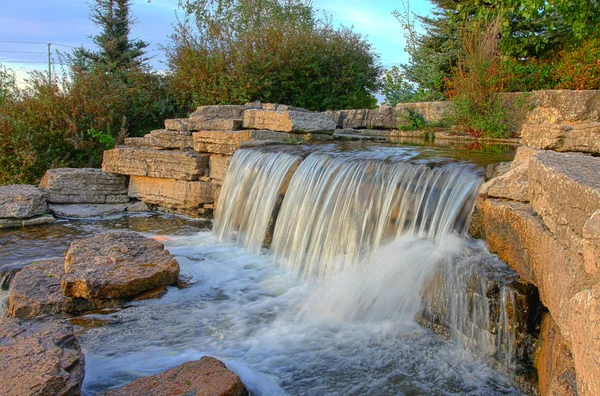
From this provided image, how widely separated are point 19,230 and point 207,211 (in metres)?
2.89

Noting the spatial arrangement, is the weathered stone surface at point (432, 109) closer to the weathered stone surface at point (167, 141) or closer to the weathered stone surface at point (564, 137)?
the weathered stone surface at point (167, 141)

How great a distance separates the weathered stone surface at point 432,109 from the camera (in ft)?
36.6

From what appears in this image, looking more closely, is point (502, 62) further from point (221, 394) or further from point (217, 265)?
point (221, 394)

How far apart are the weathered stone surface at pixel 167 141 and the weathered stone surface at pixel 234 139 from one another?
1.55ft

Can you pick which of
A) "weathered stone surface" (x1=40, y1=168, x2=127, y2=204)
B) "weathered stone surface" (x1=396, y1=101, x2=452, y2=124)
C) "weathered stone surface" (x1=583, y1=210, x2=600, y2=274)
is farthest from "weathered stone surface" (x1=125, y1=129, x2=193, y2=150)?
"weathered stone surface" (x1=583, y1=210, x2=600, y2=274)

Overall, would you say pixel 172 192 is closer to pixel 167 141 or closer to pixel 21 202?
pixel 167 141

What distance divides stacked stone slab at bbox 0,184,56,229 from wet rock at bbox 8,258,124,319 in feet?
10.5

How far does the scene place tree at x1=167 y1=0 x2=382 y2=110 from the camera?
11.4m

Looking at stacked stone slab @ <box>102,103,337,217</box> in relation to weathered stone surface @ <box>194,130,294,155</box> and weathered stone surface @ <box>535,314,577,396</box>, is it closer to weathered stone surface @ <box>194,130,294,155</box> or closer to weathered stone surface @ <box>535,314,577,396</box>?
weathered stone surface @ <box>194,130,294,155</box>

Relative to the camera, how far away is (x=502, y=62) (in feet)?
36.6

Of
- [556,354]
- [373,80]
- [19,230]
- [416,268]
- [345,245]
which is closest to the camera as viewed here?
[556,354]

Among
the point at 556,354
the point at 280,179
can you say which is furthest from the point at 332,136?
the point at 556,354

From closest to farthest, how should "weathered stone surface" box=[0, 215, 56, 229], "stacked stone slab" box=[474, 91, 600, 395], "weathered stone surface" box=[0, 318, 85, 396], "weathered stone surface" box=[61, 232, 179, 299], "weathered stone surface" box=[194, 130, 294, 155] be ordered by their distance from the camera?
"stacked stone slab" box=[474, 91, 600, 395]
"weathered stone surface" box=[0, 318, 85, 396]
"weathered stone surface" box=[61, 232, 179, 299]
"weathered stone surface" box=[0, 215, 56, 229]
"weathered stone surface" box=[194, 130, 294, 155]

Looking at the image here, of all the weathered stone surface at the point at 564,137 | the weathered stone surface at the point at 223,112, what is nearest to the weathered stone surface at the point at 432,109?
the weathered stone surface at the point at 223,112
